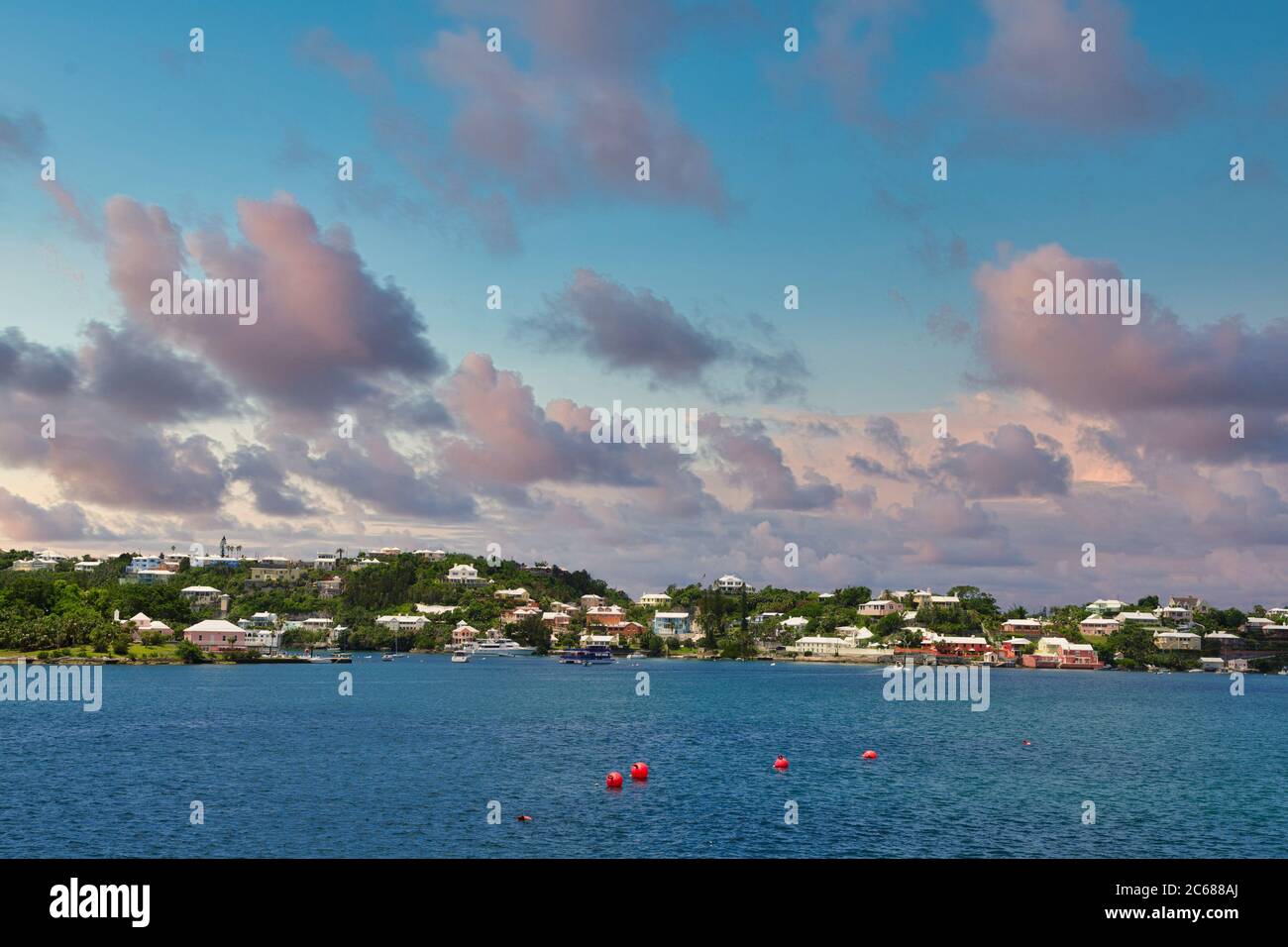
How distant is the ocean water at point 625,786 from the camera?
5138 cm

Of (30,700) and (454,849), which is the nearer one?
(454,849)

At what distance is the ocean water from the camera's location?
5138 cm

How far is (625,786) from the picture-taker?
67688 mm

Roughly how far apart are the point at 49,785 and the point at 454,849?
1308 inches
